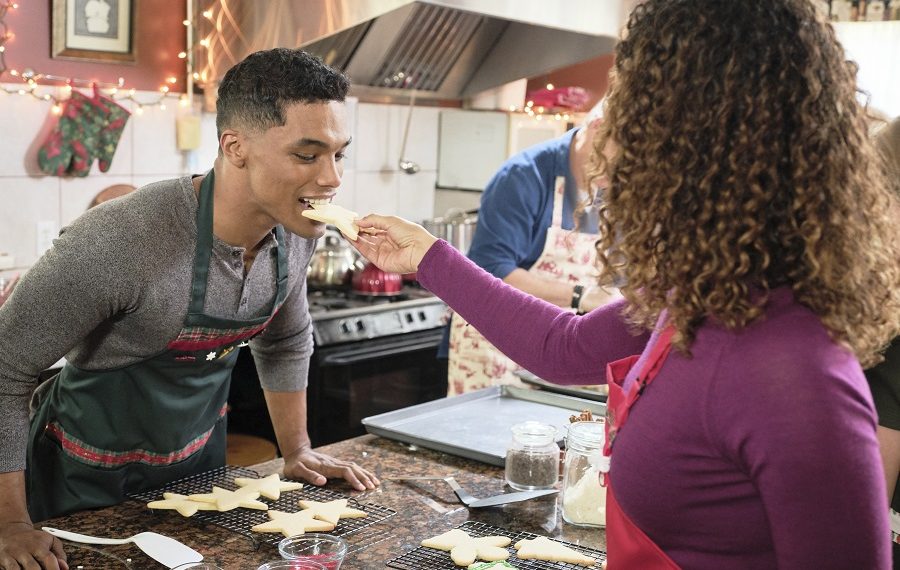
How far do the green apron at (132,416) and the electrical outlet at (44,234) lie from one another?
5.84 feet

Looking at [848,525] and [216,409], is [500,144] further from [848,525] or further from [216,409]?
[848,525]

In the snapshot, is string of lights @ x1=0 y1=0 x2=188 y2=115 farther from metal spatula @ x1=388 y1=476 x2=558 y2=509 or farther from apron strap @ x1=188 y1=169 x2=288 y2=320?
metal spatula @ x1=388 y1=476 x2=558 y2=509

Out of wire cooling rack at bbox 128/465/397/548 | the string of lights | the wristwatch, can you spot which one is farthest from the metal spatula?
the string of lights

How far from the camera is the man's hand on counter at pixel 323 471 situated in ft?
6.43

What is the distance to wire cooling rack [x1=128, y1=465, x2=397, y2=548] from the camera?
1697 millimetres

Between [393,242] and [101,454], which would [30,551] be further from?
[393,242]

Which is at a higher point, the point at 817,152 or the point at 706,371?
the point at 817,152

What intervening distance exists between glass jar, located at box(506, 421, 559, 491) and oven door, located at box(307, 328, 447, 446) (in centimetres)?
203

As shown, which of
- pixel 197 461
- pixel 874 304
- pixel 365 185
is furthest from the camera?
pixel 365 185

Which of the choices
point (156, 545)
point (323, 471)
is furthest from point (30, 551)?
point (323, 471)

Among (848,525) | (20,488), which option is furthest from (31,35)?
(848,525)

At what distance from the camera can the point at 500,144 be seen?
17.3 feet

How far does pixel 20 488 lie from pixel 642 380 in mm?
1135

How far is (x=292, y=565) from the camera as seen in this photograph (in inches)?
57.7
